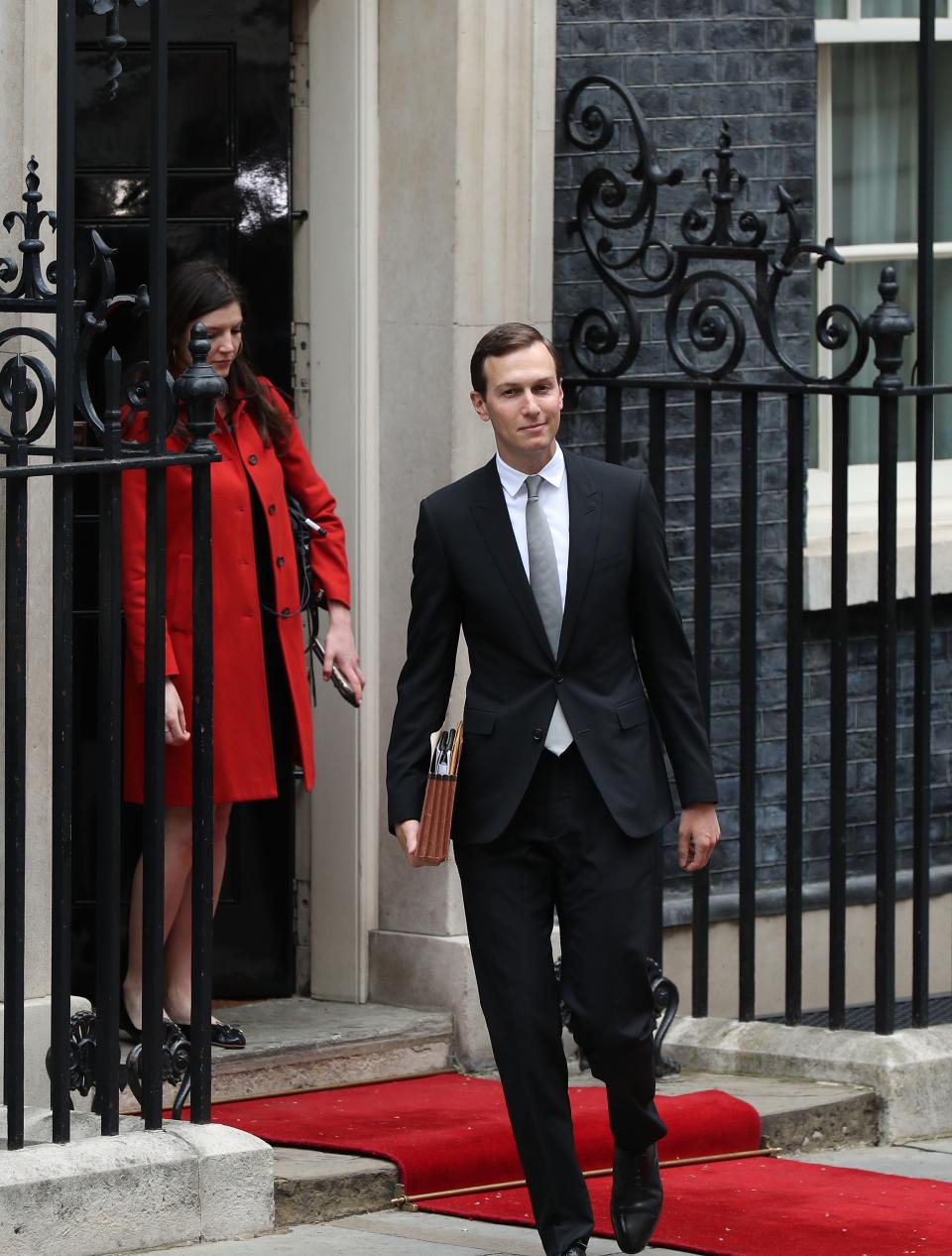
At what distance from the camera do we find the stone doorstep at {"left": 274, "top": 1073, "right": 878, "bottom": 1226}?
19.4 ft

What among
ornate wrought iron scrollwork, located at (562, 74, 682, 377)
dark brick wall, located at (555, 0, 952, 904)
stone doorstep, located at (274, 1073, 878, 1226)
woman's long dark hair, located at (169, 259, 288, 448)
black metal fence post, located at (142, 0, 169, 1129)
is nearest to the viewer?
black metal fence post, located at (142, 0, 169, 1129)

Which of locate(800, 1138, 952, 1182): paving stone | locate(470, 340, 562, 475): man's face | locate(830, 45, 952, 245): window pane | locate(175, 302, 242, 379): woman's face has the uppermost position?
locate(830, 45, 952, 245): window pane

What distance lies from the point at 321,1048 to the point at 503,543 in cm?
198

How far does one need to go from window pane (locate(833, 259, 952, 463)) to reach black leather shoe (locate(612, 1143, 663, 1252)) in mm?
3657

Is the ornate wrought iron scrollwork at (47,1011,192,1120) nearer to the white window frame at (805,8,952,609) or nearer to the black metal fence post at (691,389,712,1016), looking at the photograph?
the black metal fence post at (691,389,712,1016)

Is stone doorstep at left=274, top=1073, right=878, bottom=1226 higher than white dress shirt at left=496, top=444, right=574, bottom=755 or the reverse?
the reverse

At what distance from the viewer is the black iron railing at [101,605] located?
542cm

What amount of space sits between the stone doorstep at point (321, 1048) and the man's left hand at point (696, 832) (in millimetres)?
1625

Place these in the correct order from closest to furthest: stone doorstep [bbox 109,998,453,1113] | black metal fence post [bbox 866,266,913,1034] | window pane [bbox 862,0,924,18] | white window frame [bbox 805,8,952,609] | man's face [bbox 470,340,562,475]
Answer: man's face [bbox 470,340,562,475] < stone doorstep [bbox 109,998,453,1113] < black metal fence post [bbox 866,266,913,1034] < white window frame [bbox 805,8,952,609] < window pane [bbox 862,0,924,18]

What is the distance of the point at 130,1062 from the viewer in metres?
6.01

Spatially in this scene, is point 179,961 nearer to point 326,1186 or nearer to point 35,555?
point 326,1186

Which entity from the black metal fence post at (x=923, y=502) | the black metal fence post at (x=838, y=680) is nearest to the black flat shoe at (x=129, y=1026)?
the black metal fence post at (x=838, y=680)

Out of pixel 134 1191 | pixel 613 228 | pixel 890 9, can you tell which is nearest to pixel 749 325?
pixel 613 228

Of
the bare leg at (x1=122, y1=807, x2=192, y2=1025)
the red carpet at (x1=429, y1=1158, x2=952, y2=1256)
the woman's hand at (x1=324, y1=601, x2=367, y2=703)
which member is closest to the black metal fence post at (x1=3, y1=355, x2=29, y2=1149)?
the bare leg at (x1=122, y1=807, x2=192, y2=1025)
